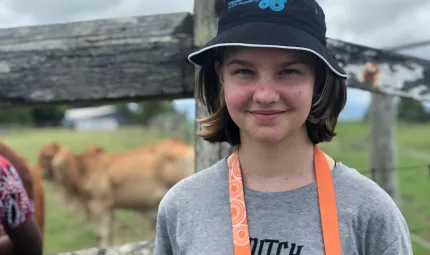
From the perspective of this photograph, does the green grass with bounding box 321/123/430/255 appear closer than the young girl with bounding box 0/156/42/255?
No

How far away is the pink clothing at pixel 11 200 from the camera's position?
210 cm

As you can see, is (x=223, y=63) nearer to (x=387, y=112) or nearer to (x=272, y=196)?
(x=272, y=196)

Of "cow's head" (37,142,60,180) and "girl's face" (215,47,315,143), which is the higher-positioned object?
"girl's face" (215,47,315,143)

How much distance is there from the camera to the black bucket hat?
52.0 inches

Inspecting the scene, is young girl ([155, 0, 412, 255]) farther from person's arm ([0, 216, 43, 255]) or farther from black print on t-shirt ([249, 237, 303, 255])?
person's arm ([0, 216, 43, 255])

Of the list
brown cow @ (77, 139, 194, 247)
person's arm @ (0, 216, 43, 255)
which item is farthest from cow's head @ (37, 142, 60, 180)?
person's arm @ (0, 216, 43, 255)

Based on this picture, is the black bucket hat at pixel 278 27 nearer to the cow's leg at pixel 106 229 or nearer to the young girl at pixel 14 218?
the young girl at pixel 14 218

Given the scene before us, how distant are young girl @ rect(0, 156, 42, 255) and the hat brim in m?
1.11

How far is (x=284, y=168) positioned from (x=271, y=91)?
0.67 ft

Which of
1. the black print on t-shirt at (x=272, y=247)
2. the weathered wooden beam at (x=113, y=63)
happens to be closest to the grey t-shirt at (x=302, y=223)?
the black print on t-shirt at (x=272, y=247)

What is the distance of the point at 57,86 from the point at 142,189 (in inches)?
267

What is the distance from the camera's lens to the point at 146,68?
6.78 ft

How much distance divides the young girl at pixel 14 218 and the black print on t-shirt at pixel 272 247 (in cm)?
109

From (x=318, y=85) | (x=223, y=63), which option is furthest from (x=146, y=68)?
(x=318, y=85)
